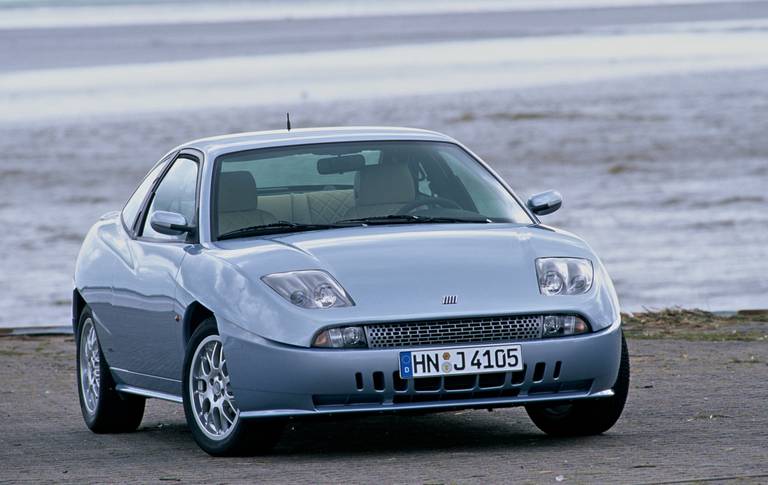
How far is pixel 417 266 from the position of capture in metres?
8.46

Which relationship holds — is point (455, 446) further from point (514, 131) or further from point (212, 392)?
point (514, 131)

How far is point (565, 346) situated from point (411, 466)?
880 millimetres

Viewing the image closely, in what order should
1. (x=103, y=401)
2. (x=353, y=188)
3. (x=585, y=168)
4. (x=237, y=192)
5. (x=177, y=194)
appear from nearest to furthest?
(x=237, y=192)
(x=353, y=188)
(x=177, y=194)
(x=103, y=401)
(x=585, y=168)

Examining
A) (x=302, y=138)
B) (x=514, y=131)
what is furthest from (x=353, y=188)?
(x=514, y=131)

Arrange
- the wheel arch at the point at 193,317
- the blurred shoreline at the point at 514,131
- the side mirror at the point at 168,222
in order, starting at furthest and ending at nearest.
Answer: the blurred shoreline at the point at 514,131, the side mirror at the point at 168,222, the wheel arch at the point at 193,317

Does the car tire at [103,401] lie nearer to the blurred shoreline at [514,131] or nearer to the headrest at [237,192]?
the headrest at [237,192]

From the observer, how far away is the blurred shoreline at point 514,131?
2034 centimetres

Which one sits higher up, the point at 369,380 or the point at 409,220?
the point at 409,220

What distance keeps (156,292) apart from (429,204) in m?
1.41

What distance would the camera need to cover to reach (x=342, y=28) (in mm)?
95625

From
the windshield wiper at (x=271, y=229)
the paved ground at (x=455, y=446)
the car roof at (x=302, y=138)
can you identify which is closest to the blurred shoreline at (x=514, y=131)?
the paved ground at (x=455, y=446)

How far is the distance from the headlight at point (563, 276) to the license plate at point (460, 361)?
0.37 meters

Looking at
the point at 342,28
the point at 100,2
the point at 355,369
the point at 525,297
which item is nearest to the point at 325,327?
the point at 355,369

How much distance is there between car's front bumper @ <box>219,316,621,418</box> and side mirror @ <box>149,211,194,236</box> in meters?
0.97
